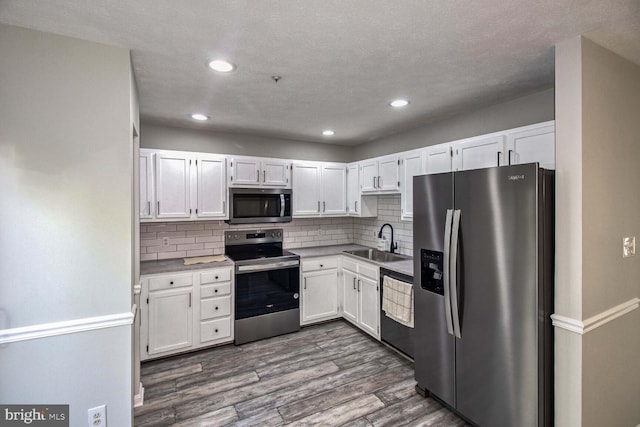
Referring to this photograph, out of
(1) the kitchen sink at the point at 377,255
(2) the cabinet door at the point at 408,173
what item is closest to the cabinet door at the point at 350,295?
(1) the kitchen sink at the point at 377,255

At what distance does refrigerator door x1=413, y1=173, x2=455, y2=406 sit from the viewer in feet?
7.40

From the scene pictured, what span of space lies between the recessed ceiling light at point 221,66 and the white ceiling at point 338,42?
0.15ft

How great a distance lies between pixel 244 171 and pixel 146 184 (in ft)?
3.43

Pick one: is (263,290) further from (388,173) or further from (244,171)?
(388,173)

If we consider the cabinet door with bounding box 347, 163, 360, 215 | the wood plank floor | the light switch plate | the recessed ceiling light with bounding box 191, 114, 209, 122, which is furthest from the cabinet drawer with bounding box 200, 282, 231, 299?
the light switch plate

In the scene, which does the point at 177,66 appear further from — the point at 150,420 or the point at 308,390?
the point at 308,390

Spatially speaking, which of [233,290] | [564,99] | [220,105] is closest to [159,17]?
[220,105]

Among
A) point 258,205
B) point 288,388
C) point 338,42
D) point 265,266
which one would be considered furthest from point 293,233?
point 338,42

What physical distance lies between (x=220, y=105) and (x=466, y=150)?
2.27m

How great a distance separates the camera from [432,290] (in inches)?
93.2

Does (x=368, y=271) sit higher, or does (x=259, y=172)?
(x=259, y=172)

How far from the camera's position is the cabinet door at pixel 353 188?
4219 mm

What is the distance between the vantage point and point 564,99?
5.72 ft

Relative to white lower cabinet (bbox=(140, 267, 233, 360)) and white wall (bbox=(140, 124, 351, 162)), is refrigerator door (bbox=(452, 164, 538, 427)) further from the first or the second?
white wall (bbox=(140, 124, 351, 162))
